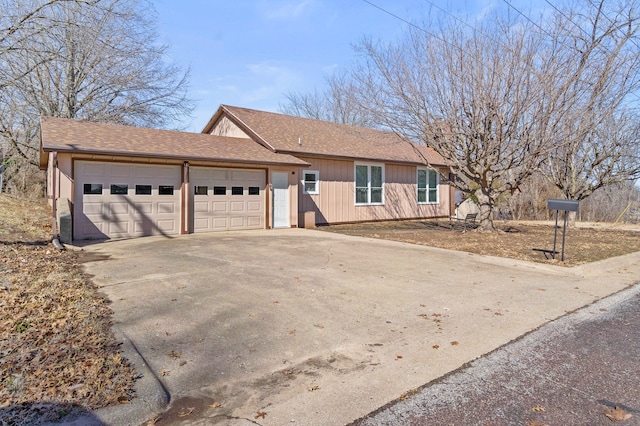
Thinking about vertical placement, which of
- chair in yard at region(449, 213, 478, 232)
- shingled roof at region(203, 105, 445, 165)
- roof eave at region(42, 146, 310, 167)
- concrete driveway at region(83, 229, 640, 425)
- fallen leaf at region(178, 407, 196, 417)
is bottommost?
fallen leaf at region(178, 407, 196, 417)

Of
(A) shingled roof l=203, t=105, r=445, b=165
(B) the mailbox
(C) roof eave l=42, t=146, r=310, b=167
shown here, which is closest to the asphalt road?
(B) the mailbox

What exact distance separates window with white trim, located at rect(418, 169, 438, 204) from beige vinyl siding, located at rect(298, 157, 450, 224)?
1.13 ft

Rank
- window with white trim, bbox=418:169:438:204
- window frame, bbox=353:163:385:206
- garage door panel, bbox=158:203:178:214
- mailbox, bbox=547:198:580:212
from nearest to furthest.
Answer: mailbox, bbox=547:198:580:212 < garage door panel, bbox=158:203:178:214 < window frame, bbox=353:163:385:206 < window with white trim, bbox=418:169:438:204

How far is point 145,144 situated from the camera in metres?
12.6

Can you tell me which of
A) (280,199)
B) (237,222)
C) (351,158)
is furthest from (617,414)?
(351,158)

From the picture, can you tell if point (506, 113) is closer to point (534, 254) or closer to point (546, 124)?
point (546, 124)

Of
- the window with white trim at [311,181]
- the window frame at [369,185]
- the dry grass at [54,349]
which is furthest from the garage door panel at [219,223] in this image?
the window frame at [369,185]

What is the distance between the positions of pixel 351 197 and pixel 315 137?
3.28 meters

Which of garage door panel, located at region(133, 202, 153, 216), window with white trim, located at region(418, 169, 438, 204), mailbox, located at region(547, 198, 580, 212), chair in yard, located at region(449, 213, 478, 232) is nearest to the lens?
mailbox, located at region(547, 198, 580, 212)

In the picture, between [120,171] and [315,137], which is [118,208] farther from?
[315,137]

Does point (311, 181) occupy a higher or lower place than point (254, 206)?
higher

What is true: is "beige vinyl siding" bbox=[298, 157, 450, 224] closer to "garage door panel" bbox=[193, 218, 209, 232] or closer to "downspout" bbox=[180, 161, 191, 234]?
"garage door panel" bbox=[193, 218, 209, 232]

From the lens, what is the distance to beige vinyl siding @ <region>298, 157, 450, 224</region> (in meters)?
17.2

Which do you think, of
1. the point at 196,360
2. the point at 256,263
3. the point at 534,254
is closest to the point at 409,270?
the point at 256,263
